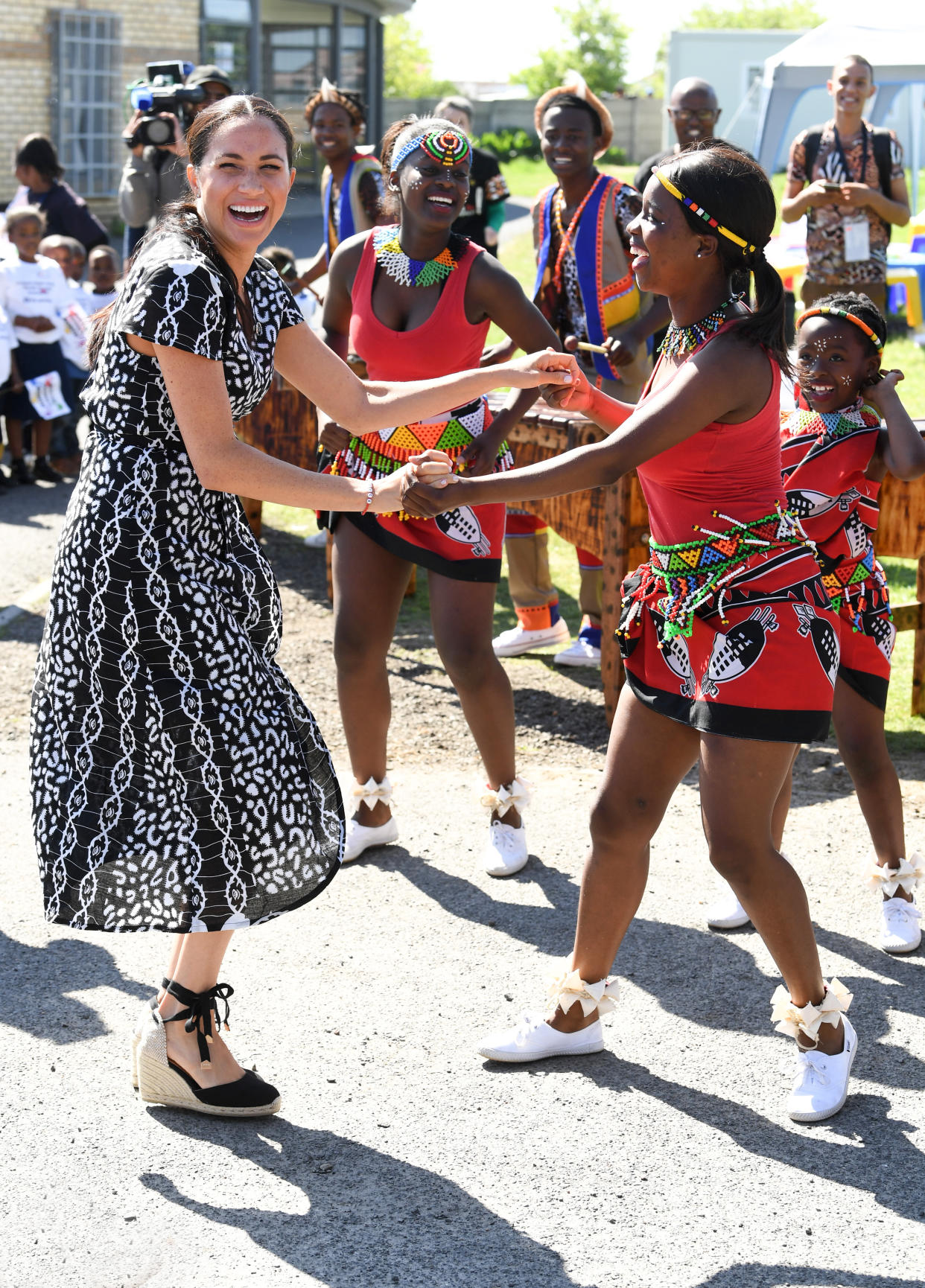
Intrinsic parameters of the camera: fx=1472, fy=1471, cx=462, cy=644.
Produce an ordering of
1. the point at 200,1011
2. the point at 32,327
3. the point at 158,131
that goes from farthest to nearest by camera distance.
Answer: the point at 32,327, the point at 158,131, the point at 200,1011

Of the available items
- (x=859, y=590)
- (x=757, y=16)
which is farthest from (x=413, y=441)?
(x=757, y=16)

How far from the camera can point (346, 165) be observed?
25.7 feet

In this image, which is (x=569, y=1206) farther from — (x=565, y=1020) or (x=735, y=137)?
(x=735, y=137)

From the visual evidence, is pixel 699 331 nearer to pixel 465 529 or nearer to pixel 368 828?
pixel 465 529

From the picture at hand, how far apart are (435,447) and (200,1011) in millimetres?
1990

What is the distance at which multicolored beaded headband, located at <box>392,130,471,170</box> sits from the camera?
435 cm

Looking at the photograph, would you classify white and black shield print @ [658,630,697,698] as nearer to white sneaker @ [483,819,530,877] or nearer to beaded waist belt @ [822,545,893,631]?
beaded waist belt @ [822,545,893,631]

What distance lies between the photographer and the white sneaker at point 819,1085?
3260mm

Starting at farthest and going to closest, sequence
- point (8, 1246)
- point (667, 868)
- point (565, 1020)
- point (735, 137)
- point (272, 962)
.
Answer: point (735, 137), point (667, 868), point (272, 962), point (565, 1020), point (8, 1246)

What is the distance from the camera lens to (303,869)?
318cm

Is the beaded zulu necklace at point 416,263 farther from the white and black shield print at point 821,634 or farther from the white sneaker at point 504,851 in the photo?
the white and black shield print at point 821,634

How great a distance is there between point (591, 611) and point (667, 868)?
91.9 inches

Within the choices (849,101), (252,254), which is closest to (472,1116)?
(252,254)

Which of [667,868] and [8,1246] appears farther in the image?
[667,868]
